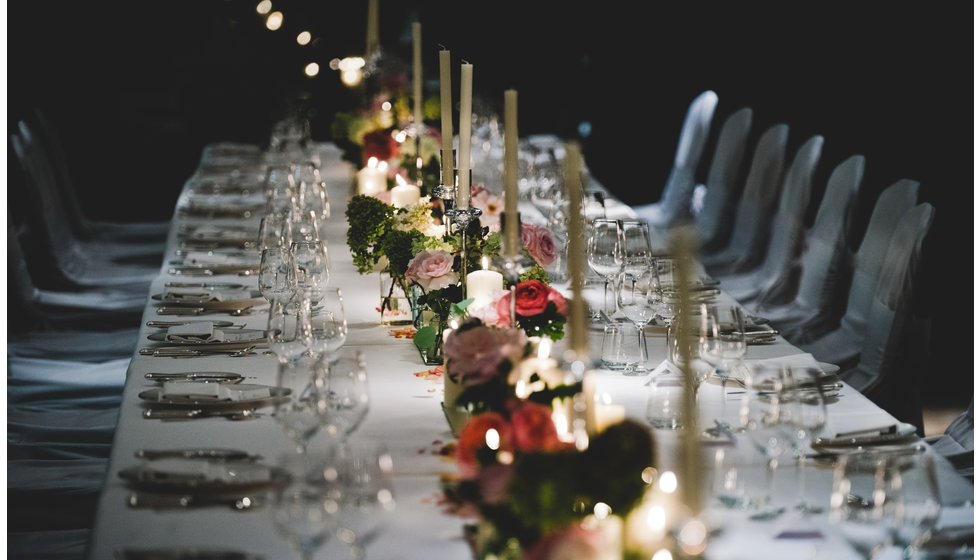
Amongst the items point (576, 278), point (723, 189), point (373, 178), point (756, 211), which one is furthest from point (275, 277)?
point (723, 189)

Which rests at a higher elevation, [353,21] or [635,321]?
[353,21]

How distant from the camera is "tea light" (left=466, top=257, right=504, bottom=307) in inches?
105

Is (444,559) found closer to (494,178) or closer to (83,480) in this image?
(83,480)

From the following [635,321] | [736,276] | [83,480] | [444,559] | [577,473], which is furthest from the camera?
[736,276]

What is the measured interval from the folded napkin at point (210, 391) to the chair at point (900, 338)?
6.61ft

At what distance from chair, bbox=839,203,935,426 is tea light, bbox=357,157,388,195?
2055 mm

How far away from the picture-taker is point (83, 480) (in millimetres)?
3072

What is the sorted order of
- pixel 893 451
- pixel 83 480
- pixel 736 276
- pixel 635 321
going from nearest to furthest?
pixel 893 451 → pixel 635 321 → pixel 83 480 → pixel 736 276

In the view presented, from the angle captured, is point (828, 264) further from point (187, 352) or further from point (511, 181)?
point (511, 181)

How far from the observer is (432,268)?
9.10 ft

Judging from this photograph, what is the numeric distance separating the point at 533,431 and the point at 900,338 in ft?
8.02

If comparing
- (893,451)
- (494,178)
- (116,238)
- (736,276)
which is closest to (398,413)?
(893,451)

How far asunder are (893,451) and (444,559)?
931mm

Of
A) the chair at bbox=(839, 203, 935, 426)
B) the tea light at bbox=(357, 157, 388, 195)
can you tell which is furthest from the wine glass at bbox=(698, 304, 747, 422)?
the tea light at bbox=(357, 157, 388, 195)
